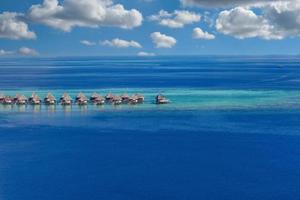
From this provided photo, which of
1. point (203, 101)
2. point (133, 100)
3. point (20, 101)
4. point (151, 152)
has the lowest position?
point (151, 152)

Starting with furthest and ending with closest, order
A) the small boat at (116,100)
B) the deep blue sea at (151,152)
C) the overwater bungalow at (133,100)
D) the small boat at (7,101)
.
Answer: the small boat at (7,101)
the overwater bungalow at (133,100)
the small boat at (116,100)
the deep blue sea at (151,152)

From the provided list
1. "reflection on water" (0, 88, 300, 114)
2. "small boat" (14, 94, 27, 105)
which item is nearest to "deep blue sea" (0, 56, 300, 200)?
"reflection on water" (0, 88, 300, 114)

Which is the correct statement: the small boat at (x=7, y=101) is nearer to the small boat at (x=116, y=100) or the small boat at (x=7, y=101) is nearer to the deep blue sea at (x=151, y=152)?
the deep blue sea at (x=151, y=152)

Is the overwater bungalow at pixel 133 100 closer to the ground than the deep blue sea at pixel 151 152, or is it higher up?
higher up

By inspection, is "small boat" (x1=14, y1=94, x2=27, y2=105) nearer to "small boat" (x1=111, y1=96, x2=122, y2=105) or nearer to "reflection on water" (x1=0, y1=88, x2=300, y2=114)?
"reflection on water" (x1=0, y1=88, x2=300, y2=114)

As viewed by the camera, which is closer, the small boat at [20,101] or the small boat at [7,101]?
the small boat at [20,101]

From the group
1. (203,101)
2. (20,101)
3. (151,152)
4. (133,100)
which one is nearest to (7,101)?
(20,101)

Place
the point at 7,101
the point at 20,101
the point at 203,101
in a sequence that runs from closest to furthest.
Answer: the point at 20,101, the point at 7,101, the point at 203,101

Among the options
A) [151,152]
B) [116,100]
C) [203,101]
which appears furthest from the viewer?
[203,101]

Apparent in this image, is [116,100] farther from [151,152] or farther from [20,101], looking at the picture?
[151,152]

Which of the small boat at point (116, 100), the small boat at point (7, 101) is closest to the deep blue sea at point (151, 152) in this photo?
the small boat at point (116, 100)

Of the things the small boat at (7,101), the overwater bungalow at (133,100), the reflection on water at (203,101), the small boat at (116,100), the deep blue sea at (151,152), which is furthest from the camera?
the small boat at (7,101)

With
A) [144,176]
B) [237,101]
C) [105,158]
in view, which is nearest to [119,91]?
[237,101]
